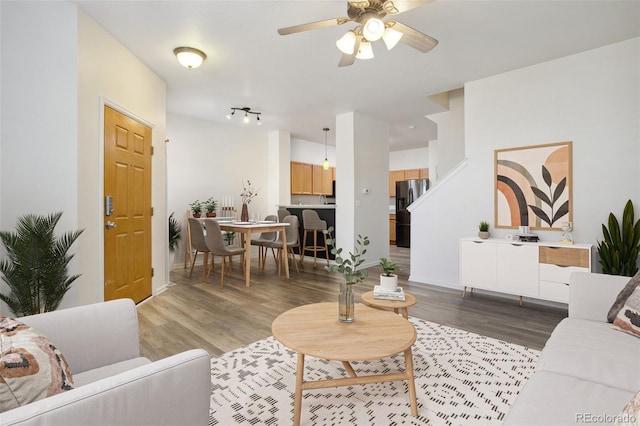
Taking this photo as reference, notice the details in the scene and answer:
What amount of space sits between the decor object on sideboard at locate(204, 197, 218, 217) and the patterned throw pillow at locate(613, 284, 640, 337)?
217 inches

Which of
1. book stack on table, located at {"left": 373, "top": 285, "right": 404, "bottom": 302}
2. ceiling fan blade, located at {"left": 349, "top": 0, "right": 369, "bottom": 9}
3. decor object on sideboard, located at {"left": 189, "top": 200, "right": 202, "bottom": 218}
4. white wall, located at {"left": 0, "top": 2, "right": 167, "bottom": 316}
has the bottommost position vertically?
book stack on table, located at {"left": 373, "top": 285, "right": 404, "bottom": 302}

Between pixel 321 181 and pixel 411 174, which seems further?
pixel 411 174

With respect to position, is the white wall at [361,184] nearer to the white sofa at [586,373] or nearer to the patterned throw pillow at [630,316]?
the white sofa at [586,373]

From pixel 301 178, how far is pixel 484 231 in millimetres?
4661

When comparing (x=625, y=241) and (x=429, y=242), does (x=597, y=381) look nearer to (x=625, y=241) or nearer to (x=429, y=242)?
(x=625, y=241)

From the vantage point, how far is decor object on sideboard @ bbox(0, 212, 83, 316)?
2049 mm

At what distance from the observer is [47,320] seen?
128cm

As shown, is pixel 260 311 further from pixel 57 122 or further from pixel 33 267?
pixel 57 122

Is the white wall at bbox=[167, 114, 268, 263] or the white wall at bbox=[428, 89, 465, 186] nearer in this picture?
the white wall at bbox=[428, 89, 465, 186]

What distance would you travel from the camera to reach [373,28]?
2049 mm

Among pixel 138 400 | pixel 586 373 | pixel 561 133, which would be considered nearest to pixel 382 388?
pixel 586 373

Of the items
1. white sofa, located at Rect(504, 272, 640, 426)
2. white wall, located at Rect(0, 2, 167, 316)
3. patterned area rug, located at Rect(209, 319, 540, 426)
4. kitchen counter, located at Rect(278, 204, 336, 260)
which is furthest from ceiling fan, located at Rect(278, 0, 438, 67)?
kitchen counter, located at Rect(278, 204, 336, 260)

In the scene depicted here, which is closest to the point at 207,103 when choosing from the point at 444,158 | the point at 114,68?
the point at 114,68

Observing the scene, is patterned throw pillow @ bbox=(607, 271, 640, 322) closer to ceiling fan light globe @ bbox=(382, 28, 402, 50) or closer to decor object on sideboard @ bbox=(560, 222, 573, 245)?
decor object on sideboard @ bbox=(560, 222, 573, 245)
